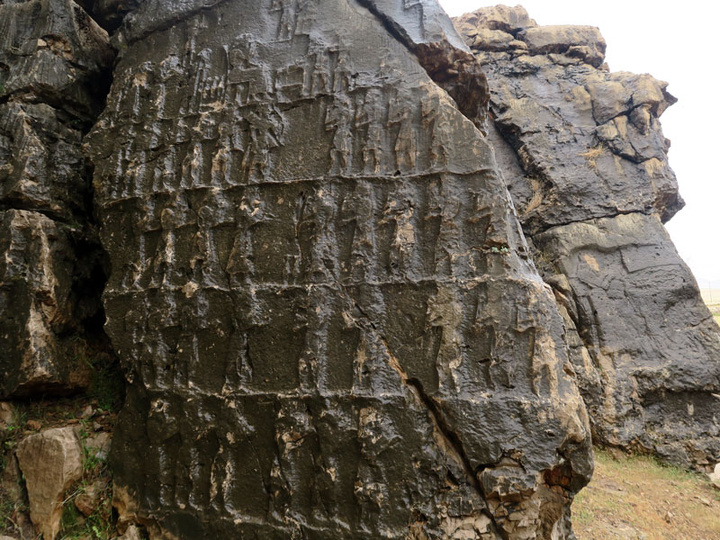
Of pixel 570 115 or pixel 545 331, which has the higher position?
pixel 570 115

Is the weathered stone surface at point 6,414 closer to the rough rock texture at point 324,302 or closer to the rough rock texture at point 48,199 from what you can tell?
the rough rock texture at point 48,199

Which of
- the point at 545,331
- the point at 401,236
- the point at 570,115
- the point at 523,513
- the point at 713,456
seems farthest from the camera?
the point at 570,115

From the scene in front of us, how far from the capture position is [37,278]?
3730 millimetres

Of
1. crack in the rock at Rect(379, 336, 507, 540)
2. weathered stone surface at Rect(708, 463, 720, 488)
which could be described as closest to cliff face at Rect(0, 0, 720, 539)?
crack in the rock at Rect(379, 336, 507, 540)

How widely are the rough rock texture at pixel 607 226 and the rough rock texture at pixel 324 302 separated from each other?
3.64 meters

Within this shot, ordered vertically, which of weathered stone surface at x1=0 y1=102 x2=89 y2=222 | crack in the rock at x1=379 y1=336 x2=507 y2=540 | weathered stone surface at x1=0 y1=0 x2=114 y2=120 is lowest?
crack in the rock at x1=379 y1=336 x2=507 y2=540

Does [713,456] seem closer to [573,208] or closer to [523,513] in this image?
[573,208]

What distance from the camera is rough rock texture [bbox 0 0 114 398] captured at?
366 cm

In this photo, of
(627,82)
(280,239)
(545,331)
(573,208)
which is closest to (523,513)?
(545,331)

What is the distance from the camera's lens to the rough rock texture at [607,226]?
6.01m

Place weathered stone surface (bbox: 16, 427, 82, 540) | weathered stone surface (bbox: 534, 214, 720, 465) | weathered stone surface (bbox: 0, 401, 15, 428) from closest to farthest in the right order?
weathered stone surface (bbox: 16, 427, 82, 540)
weathered stone surface (bbox: 0, 401, 15, 428)
weathered stone surface (bbox: 534, 214, 720, 465)

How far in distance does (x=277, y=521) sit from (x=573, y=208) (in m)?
5.87

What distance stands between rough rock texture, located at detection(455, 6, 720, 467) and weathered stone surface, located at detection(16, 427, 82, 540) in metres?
5.45

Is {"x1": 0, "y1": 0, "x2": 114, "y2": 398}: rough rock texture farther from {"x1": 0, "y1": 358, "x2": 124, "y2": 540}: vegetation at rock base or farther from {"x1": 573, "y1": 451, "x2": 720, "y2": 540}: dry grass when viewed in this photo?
{"x1": 573, "y1": 451, "x2": 720, "y2": 540}: dry grass
